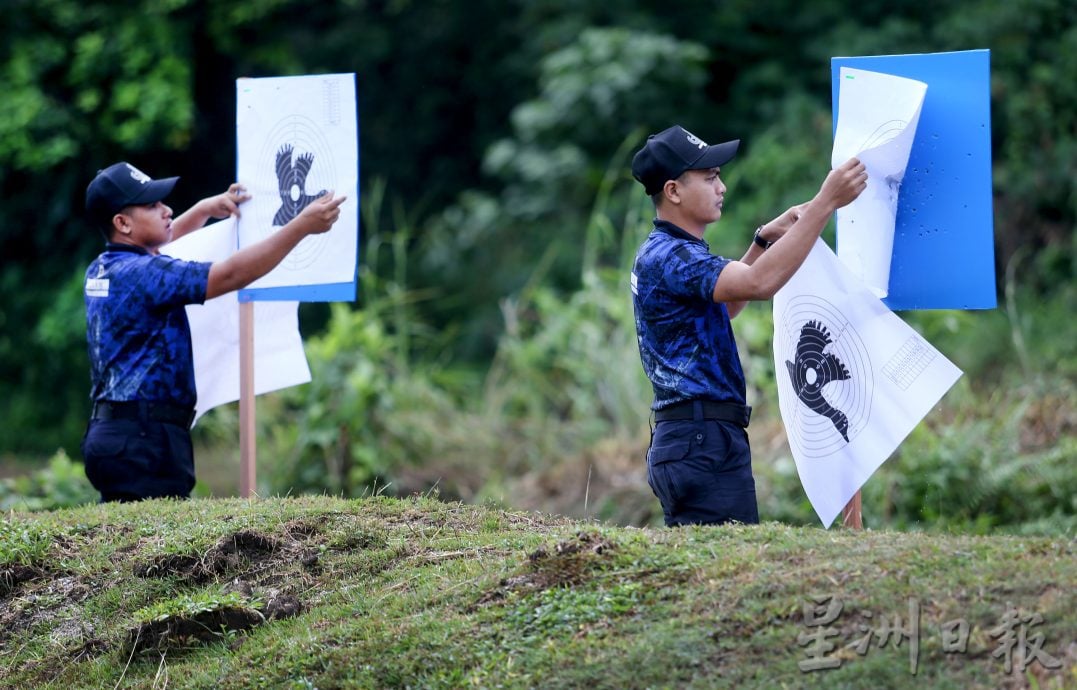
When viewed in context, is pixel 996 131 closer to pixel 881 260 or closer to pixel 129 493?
pixel 881 260

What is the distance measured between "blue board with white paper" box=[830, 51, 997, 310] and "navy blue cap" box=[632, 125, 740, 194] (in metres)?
0.51

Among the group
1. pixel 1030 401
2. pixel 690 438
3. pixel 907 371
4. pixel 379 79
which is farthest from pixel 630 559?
pixel 379 79

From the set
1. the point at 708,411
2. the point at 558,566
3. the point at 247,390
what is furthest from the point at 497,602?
the point at 247,390

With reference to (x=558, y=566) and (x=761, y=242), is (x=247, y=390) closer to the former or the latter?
(x=558, y=566)

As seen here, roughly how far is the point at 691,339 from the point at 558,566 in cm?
93

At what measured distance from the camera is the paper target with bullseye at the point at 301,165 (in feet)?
19.9

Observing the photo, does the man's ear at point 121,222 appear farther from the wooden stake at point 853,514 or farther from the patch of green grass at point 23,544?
the wooden stake at point 853,514

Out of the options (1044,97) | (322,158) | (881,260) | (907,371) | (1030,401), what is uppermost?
(1044,97)

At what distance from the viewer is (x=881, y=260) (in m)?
5.20

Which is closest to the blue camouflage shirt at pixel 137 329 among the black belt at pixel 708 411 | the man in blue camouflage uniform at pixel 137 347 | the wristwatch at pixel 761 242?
the man in blue camouflage uniform at pixel 137 347

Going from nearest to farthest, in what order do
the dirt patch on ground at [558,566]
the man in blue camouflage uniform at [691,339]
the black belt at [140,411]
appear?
the dirt patch on ground at [558,566] < the man in blue camouflage uniform at [691,339] < the black belt at [140,411]

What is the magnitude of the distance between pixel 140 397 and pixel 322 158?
126 centimetres

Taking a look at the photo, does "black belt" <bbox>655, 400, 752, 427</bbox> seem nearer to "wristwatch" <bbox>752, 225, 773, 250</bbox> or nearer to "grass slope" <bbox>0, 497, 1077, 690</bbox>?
"grass slope" <bbox>0, 497, 1077, 690</bbox>

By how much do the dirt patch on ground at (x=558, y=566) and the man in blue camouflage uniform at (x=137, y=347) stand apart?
1841mm
